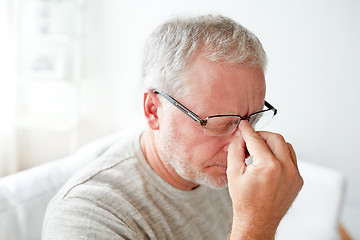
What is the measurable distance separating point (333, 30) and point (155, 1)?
1322 millimetres

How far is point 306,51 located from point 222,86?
135 cm

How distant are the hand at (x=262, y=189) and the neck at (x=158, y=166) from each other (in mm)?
335

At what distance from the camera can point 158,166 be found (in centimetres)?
102

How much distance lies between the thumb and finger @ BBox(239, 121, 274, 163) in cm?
2

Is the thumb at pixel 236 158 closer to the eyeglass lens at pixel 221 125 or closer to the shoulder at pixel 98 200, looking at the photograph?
the eyeglass lens at pixel 221 125

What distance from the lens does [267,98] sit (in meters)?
0.97

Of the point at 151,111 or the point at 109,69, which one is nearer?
the point at 151,111

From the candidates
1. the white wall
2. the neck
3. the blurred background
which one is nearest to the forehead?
the neck

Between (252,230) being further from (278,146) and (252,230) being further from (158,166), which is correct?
(158,166)

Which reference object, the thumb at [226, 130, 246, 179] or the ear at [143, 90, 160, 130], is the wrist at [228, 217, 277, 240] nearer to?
the thumb at [226, 130, 246, 179]

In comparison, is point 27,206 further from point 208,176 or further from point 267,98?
point 267,98

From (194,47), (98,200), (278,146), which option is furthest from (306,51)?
(98,200)

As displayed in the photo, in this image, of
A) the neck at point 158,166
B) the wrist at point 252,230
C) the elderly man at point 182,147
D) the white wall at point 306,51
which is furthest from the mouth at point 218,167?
the white wall at point 306,51

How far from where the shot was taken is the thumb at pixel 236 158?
0.71m
